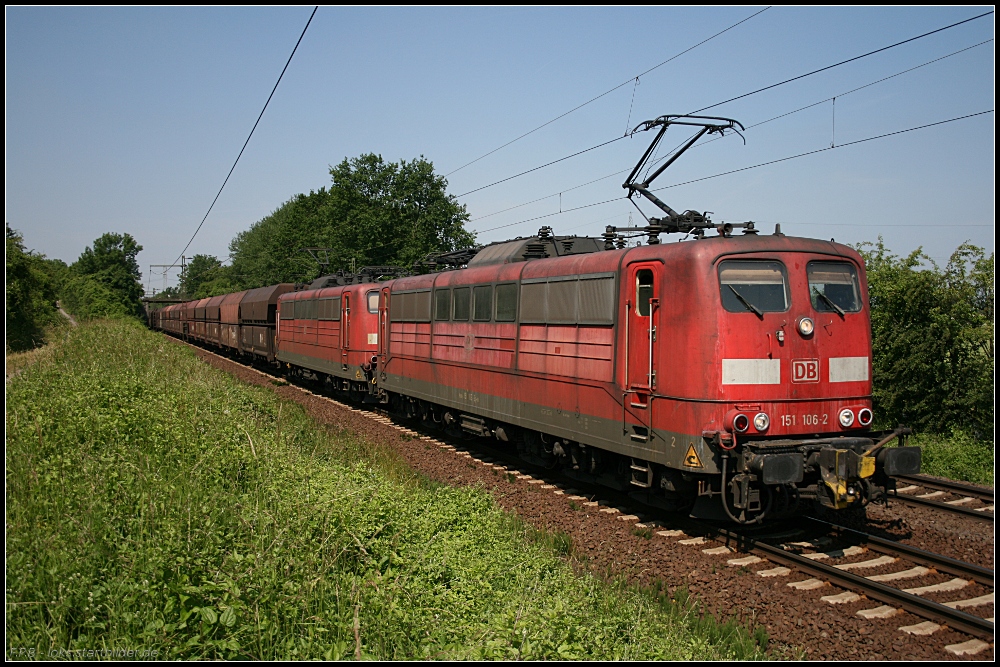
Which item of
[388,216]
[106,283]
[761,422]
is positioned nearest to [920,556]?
[761,422]

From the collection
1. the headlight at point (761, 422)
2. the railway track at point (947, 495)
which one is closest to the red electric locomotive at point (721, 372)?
the headlight at point (761, 422)

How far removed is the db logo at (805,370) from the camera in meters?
7.76

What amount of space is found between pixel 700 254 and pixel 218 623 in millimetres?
5867

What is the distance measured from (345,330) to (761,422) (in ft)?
48.0

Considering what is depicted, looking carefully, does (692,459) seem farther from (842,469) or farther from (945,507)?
(945,507)

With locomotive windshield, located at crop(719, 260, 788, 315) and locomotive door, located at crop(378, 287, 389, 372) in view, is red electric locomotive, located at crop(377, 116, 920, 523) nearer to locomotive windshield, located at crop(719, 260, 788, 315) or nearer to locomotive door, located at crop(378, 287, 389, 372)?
locomotive windshield, located at crop(719, 260, 788, 315)

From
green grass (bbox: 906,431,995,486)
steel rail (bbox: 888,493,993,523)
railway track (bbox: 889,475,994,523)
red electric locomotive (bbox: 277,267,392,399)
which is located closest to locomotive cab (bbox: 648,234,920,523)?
steel rail (bbox: 888,493,993,523)

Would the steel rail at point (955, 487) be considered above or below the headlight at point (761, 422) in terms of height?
below

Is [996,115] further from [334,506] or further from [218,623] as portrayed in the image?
[218,623]

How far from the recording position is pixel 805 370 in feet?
25.6

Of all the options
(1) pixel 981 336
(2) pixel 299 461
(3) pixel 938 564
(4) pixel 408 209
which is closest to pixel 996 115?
(3) pixel 938 564

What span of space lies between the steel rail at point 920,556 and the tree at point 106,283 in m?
52.7

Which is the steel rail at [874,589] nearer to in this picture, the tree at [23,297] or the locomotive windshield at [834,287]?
the locomotive windshield at [834,287]

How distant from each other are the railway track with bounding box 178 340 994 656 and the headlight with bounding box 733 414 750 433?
1.36m
